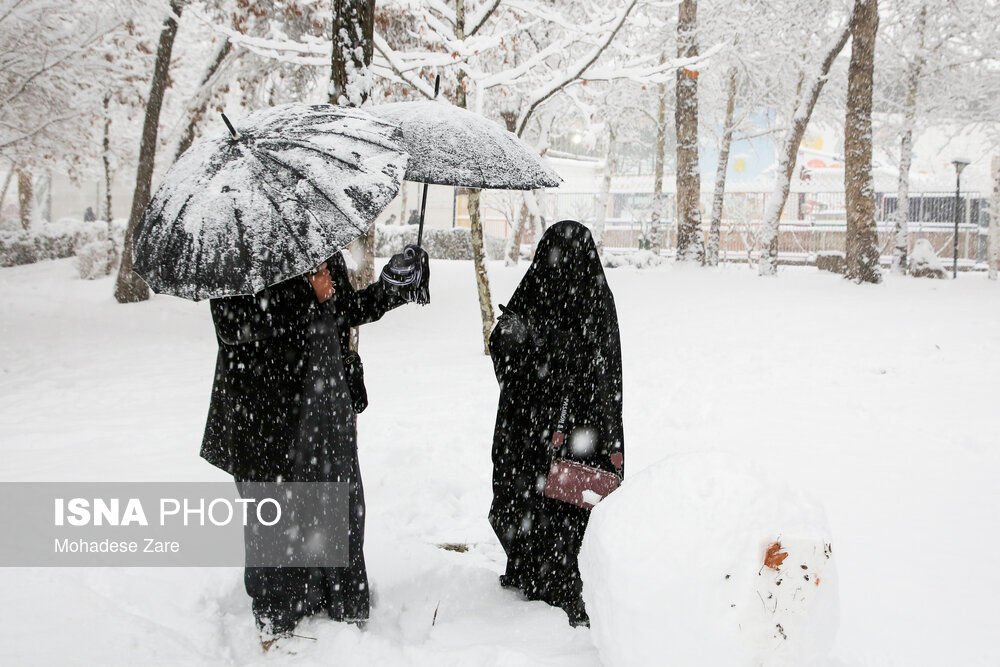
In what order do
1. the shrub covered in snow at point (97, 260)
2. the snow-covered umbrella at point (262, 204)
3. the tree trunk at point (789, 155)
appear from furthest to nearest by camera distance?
the shrub covered in snow at point (97, 260) < the tree trunk at point (789, 155) < the snow-covered umbrella at point (262, 204)

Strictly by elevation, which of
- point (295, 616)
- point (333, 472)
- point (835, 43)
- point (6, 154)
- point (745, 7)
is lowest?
point (295, 616)

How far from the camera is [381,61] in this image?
336 inches

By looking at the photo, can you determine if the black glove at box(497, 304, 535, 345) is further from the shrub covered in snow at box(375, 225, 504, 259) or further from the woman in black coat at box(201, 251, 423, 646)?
the shrub covered in snow at box(375, 225, 504, 259)

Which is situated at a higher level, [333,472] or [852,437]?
[333,472]

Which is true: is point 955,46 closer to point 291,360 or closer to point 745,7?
point 745,7

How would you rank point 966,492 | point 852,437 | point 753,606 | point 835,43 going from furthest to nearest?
point 835,43 < point 852,437 < point 966,492 < point 753,606

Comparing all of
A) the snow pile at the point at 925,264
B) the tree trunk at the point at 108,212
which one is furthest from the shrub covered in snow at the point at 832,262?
the tree trunk at the point at 108,212

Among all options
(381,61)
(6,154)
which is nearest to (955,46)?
(381,61)

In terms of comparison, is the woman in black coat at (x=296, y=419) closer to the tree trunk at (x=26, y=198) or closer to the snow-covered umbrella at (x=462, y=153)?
the snow-covered umbrella at (x=462, y=153)

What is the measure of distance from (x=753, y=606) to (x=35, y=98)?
1516 centimetres

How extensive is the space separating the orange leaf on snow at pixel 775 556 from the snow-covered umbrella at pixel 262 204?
1659 mm

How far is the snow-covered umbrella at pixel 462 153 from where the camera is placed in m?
3.33

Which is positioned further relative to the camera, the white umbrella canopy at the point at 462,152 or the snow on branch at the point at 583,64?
the snow on branch at the point at 583,64

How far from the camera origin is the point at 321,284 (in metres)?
3.03
